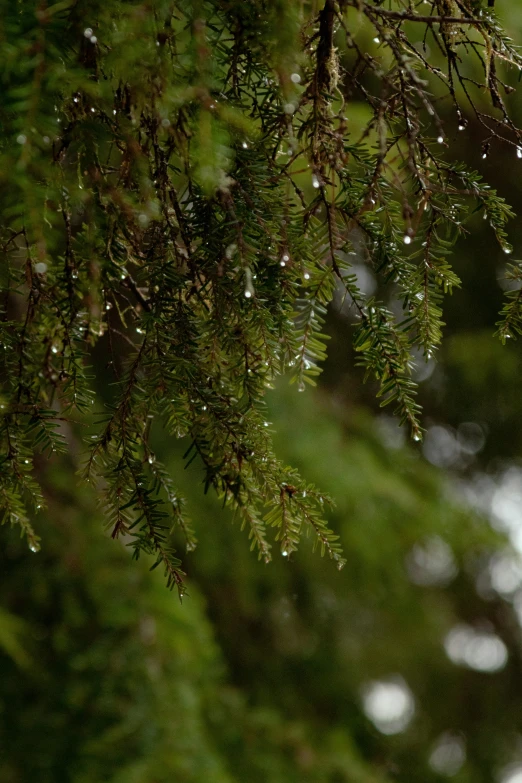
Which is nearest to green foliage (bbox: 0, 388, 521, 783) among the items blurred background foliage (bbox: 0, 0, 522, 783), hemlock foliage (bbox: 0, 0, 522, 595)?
blurred background foliage (bbox: 0, 0, 522, 783)

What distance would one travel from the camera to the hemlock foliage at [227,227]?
815 mm

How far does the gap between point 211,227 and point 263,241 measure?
2.7 inches

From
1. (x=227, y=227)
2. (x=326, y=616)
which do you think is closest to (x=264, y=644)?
(x=326, y=616)

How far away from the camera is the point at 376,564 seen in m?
4.02

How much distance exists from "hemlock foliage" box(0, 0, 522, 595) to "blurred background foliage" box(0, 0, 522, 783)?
1.97 m

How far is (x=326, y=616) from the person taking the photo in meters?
5.39

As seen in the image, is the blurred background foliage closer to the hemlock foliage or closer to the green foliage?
the green foliage

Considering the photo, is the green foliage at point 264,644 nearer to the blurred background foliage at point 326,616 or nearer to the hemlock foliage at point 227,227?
the blurred background foliage at point 326,616

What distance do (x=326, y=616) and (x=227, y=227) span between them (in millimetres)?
4891

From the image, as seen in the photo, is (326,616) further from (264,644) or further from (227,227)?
(227,227)

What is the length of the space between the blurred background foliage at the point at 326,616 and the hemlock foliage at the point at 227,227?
77.7 inches

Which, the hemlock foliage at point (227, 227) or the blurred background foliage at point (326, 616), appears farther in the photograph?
the blurred background foliage at point (326, 616)

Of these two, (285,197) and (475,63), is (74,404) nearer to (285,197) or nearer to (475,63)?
(285,197)

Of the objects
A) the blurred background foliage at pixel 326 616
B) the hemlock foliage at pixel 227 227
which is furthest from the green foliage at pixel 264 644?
the hemlock foliage at pixel 227 227
